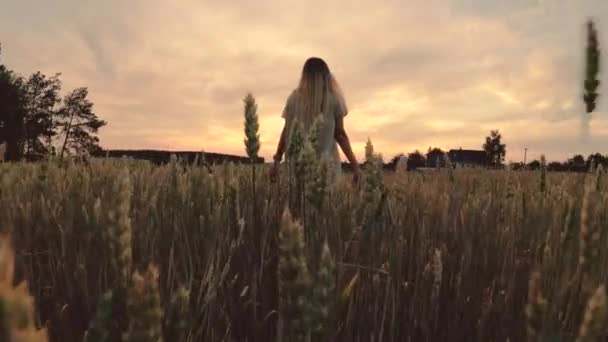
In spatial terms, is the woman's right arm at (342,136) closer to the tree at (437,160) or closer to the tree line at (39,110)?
the tree at (437,160)

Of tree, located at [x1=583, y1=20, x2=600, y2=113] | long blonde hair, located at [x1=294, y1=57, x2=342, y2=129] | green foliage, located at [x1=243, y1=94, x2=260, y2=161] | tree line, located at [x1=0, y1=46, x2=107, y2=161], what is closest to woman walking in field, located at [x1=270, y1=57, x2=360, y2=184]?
long blonde hair, located at [x1=294, y1=57, x2=342, y2=129]

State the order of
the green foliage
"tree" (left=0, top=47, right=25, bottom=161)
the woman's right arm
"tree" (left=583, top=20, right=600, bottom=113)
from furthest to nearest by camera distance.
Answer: "tree" (left=0, top=47, right=25, bottom=161) → the woman's right arm → "tree" (left=583, top=20, right=600, bottom=113) → the green foliage

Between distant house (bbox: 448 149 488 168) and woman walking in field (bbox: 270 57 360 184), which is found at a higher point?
woman walking in field (bbox: 270 57 360 184)

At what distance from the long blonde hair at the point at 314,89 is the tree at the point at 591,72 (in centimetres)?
546

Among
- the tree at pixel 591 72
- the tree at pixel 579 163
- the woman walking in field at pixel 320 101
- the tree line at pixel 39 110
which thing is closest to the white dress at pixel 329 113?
the woman walking in field at pixel 320 101

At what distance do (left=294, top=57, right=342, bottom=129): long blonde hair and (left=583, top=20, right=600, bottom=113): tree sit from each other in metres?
5.46

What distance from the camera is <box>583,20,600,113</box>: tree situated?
7.73 feet

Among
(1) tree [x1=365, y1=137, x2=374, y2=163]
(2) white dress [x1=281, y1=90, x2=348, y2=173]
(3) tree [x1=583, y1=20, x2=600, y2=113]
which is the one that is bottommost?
(1) tree [x1=365, y1=137, x2=374, y2=163]

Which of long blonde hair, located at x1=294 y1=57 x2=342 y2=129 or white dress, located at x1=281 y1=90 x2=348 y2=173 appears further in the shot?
white dress, located at x1=281 y1=90 x2=348 y2=173

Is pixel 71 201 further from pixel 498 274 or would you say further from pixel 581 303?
pixel 581 303

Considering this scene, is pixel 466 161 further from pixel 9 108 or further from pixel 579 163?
pixel 9 108

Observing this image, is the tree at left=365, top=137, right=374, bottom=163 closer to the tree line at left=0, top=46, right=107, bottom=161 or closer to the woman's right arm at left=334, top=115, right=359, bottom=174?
the woman's right arm at left=334, top=115, right=359, bottom=174

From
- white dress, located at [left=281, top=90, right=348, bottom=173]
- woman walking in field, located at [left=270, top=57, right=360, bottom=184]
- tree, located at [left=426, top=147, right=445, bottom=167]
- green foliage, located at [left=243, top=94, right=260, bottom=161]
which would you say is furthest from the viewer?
white dress, located at [left=281, top=90, right=348, bottom=173]

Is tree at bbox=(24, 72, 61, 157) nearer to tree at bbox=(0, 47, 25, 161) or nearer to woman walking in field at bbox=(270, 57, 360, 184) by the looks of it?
tree at bbox=(0, 47, 25, 161)
